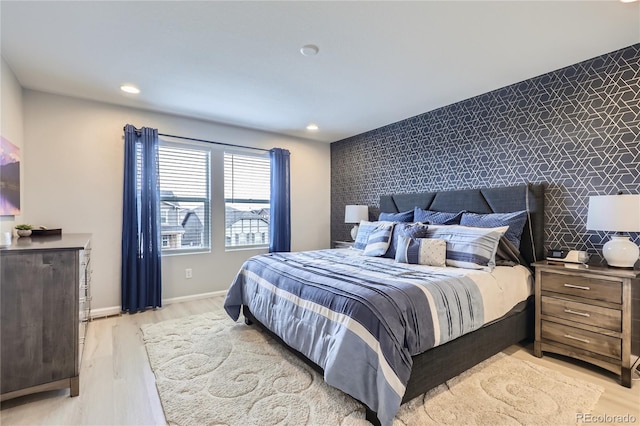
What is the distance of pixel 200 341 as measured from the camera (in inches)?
105

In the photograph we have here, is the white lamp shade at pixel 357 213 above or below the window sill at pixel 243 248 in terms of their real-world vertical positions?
above

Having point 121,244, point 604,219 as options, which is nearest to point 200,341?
point 121,244

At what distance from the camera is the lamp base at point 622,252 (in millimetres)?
2123

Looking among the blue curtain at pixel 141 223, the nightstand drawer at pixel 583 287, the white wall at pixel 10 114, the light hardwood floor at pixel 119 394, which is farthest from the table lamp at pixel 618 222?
the white wall at pixel 10 114

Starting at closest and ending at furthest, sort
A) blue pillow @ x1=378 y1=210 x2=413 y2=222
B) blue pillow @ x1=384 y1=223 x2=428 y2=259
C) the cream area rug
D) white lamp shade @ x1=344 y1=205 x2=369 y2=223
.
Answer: the cream area rug
blue pillow @ x1=384 y1=223 x2=428 y2=259
blue pillow @ x1=378 y1=210 x2=413 y2=222
white lamp shade @ x1=344 y1=205 x2=369 y2=223

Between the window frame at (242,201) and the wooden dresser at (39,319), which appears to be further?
the window frame at (242,201)

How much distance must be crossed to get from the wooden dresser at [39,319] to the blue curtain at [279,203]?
9.27 feet

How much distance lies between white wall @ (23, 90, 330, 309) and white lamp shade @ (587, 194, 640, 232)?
4033 mm

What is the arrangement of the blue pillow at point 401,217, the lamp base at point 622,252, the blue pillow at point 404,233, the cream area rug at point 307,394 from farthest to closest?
the blue pillow at point 401,217
the blue pillow at point 404,233
the lamp base at point 622,252
the cream area rug at point 307,394

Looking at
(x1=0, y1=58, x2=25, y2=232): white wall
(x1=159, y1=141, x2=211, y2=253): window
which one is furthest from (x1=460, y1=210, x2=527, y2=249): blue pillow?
(x1=0, y1=58, x2=25, y2=232): white wall

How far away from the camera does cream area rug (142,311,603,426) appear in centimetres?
166

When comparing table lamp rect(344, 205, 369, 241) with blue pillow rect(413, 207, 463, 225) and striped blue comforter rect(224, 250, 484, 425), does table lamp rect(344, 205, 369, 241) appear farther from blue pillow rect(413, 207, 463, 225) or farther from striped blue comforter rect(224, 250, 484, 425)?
striped blue comforter rect(224, 250, 484, 425)

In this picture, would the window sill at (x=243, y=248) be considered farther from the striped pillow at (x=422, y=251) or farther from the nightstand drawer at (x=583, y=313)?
the nightstand drawer at (x=583, y=313)

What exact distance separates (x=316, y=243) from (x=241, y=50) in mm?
3492
